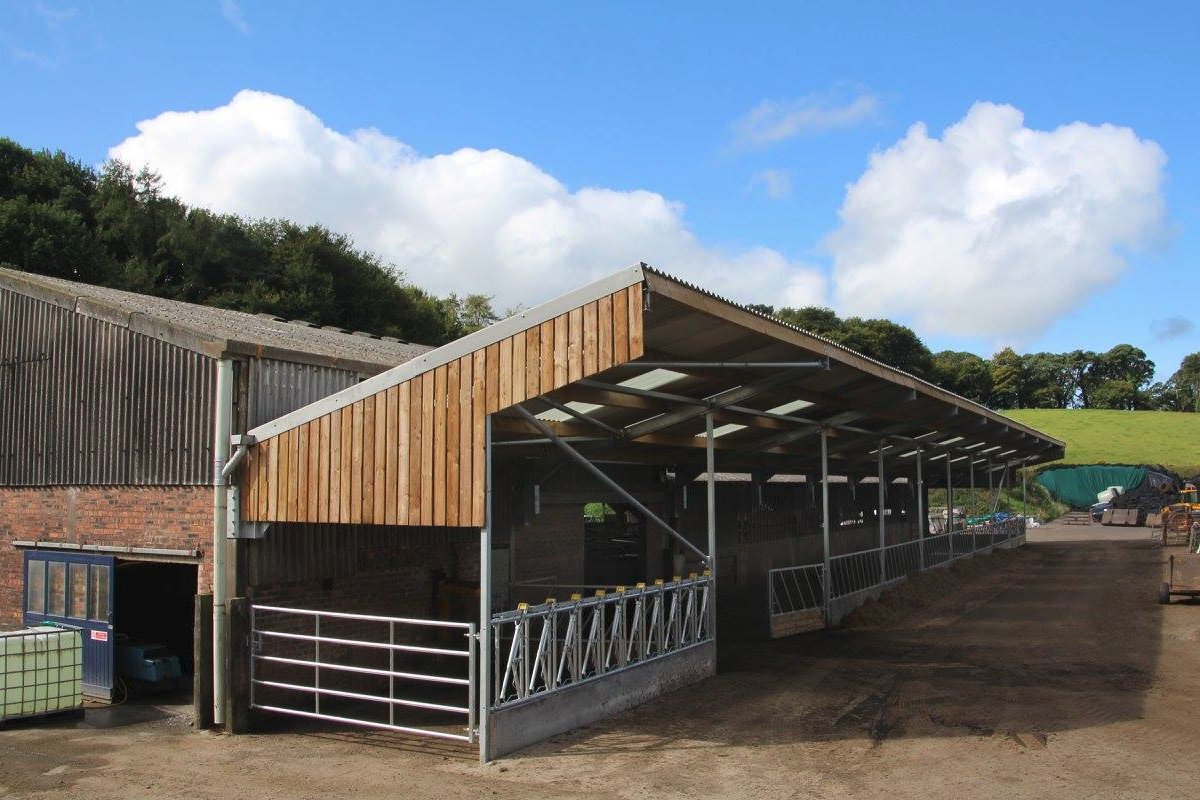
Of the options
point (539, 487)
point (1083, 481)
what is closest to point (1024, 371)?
point (1083, 481)

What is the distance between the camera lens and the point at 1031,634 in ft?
48.9

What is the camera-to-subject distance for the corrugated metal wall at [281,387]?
9984 mm

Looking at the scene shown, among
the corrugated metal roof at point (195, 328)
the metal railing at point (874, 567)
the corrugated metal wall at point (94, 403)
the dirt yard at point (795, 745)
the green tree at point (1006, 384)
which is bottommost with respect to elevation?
the dirt yard at point (795, 745)

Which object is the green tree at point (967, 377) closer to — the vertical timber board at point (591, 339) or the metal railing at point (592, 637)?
the metal railing at point (592, 637)

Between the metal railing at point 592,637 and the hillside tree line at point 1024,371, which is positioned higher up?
the hillside tree line at point 1024,371

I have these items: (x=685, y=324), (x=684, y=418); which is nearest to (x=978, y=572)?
(x=684, y=418)

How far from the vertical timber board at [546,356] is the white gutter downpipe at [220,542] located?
11.4ft

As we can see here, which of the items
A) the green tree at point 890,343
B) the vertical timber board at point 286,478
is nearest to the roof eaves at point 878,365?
the vertical timber board at point 286,478

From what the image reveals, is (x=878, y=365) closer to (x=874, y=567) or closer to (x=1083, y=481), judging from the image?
(x=874, y=567)

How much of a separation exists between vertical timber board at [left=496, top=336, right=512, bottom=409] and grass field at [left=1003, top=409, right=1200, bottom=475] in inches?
2164

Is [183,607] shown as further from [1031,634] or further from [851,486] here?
[851,486]

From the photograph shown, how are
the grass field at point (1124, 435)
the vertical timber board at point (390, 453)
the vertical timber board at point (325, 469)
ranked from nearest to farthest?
the vertical timber board at point (390, 453) → the vertical timber board at point (325, 469) → the grass field at point (1124, 435)

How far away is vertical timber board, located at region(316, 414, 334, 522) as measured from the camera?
30.2ft

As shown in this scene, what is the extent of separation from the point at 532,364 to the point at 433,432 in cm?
111
